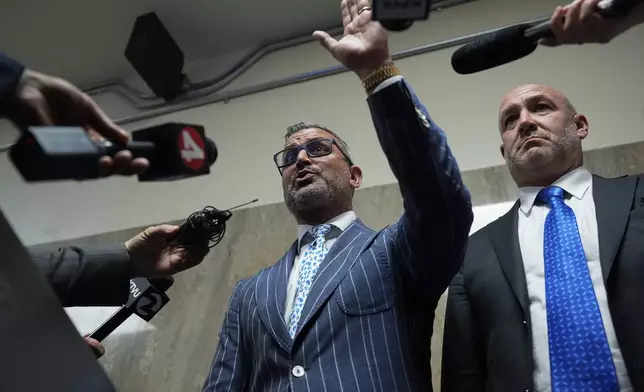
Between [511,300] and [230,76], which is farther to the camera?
[230,76]

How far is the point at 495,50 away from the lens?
736mm

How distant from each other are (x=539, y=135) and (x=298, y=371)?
0.68m

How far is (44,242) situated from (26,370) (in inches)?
74.6

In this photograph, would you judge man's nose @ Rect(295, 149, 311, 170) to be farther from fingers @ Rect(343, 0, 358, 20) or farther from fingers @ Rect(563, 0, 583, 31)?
fingers @ Rect(563, 0, 583, 31)

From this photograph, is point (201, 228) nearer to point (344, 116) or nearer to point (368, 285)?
point (368, 285)

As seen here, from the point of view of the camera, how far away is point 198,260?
1111 millimetres

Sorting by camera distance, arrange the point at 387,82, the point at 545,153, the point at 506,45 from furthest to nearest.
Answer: the point at 545,153, the point at 387,82, the point at 506,45

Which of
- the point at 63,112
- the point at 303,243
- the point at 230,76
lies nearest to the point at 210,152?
the point at 63,112

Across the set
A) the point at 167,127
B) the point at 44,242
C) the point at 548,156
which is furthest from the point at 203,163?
the point at 44,242

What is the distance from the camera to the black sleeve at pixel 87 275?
958 millimetres

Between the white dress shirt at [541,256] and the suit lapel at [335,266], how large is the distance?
29 centimetres

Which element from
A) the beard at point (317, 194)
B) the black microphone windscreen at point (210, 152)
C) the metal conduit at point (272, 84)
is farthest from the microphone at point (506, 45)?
the metal conduit at point (272, 84)

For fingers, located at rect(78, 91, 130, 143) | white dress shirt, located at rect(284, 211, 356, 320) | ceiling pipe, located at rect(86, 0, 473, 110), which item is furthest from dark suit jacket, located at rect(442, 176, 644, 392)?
ceiling pipe, located at rect(86, 0, 473, 110)

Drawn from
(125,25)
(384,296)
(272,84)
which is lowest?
(384,296)
